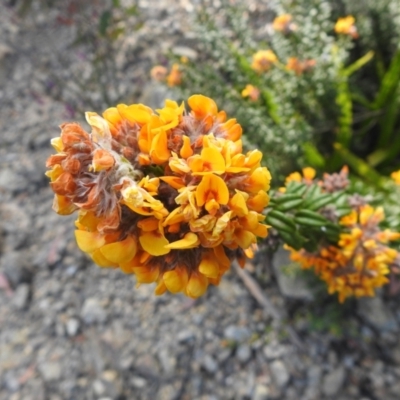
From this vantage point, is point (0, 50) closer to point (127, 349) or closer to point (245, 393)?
point (127, 349)

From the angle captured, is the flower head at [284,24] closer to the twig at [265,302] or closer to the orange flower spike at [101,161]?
the twig at [265,302]

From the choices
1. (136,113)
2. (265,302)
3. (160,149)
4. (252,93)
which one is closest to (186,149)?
(160,149)

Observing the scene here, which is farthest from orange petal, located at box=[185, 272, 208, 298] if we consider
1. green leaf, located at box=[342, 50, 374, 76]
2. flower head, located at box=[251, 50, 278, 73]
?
green leaf, located at box=[342, 50, 374, 76]

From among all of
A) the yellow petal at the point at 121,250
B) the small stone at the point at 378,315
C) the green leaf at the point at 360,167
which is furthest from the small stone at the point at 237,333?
the yellow petal at the point at 121,250

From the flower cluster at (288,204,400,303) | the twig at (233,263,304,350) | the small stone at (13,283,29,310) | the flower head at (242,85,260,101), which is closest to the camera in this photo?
the flower cluster at (288,204,400,303)

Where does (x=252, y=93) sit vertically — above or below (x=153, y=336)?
above

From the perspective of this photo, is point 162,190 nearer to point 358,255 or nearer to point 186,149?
point 186,149

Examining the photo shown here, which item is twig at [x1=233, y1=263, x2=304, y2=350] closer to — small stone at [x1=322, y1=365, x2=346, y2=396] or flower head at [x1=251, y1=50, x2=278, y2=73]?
small stone at [x1=322, y1=365, x2=346, y2=396]
